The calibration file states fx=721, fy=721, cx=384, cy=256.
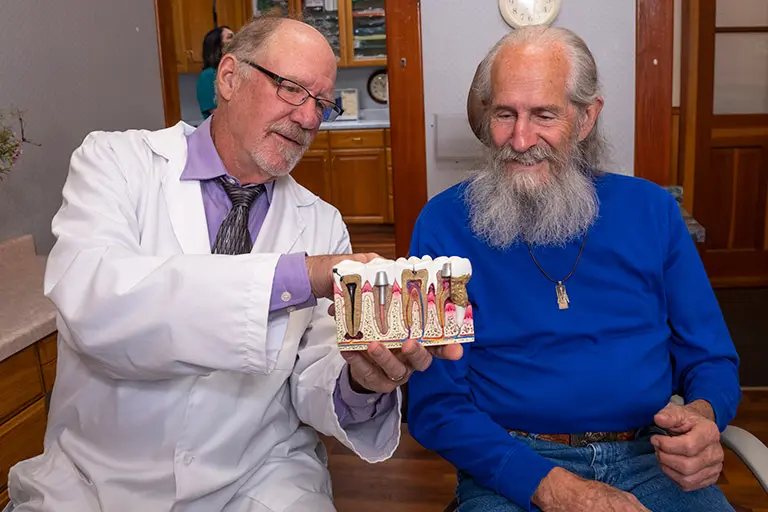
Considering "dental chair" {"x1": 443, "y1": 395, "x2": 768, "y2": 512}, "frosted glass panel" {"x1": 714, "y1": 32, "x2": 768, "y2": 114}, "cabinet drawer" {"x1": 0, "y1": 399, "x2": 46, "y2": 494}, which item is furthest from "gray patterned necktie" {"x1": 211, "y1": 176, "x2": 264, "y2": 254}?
"frosted glass panel" {"x1": 714, "y1": 32, "x2": 768, "y2": 114}

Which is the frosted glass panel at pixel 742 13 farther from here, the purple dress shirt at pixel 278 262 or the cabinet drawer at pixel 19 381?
the cabinet drawer at pixel 19 381

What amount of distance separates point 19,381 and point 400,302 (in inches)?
49.2

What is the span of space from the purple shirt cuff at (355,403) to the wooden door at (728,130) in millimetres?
3578

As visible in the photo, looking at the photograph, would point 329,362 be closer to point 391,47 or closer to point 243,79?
point 243,79

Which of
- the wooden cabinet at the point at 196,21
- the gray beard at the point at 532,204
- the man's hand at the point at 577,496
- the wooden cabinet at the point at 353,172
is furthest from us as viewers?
the wooden cabinet at the point at 353,172

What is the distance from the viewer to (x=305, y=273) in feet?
3.65

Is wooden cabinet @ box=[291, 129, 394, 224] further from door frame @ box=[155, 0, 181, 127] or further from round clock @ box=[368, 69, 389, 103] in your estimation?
door frame @ box=[155, 0, 181, 127]

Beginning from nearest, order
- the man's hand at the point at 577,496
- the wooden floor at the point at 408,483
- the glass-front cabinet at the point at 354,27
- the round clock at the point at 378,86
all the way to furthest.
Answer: the man's hand at the point at 577,496 < the wooden floor at the point at 408,483 < the glass-front cabinet at the point at 354,27 < the round clock at the point at 378,86

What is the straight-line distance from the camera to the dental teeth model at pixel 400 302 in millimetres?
1099

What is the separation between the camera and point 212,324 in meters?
1.08

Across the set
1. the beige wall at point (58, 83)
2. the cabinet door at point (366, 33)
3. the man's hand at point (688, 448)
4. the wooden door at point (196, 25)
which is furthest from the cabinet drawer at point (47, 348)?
Answer: the cabinet door at point (366, 33)

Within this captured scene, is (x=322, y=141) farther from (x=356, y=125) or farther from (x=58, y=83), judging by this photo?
(x=58, y=83)

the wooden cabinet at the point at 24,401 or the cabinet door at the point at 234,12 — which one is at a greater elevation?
the cabinet door at the point at 234,12

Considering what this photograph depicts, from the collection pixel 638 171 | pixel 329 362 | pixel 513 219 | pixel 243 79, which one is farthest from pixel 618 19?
pixel 329 362
